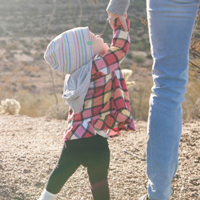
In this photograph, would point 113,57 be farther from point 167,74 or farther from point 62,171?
point 62,171

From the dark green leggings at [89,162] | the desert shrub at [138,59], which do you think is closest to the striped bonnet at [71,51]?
the dark green leggings at [89,162]

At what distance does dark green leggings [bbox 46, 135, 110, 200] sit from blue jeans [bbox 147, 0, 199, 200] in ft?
1.25

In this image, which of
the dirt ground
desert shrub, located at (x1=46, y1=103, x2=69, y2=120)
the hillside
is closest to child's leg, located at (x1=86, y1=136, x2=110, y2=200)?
the dirt ground

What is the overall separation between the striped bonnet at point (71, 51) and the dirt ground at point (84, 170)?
0.90m

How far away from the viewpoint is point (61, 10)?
32.3 meters

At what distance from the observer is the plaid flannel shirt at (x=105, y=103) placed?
5.94ft

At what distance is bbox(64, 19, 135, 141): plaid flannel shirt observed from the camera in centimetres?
181

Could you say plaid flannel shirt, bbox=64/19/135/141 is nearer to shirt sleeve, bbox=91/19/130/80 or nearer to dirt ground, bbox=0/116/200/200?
shirt sleeve, bbox=91/19/130/80

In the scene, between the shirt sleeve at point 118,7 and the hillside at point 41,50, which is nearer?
the shirt sleeve at point 118,7

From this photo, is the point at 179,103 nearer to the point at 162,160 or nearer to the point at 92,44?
the point at 162,160

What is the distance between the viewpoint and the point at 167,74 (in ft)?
4.79

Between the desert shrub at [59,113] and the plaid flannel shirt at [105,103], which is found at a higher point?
the plaid flannel shirt at [105,103]

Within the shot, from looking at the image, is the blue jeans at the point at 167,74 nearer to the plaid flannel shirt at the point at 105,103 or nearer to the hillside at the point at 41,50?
the plaid flannel shirt at the point at 105,103

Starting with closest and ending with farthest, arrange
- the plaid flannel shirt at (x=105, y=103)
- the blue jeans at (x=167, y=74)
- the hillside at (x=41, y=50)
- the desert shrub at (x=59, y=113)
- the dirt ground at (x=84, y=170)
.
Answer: the blue jeans at (x=167, y=74), the plaid flannel shirt at (x=105, y=103), the dirt ground at (x=84, y=170), the desert shrub at (x=59, y=113), the hillside at (x=41, y=50)
